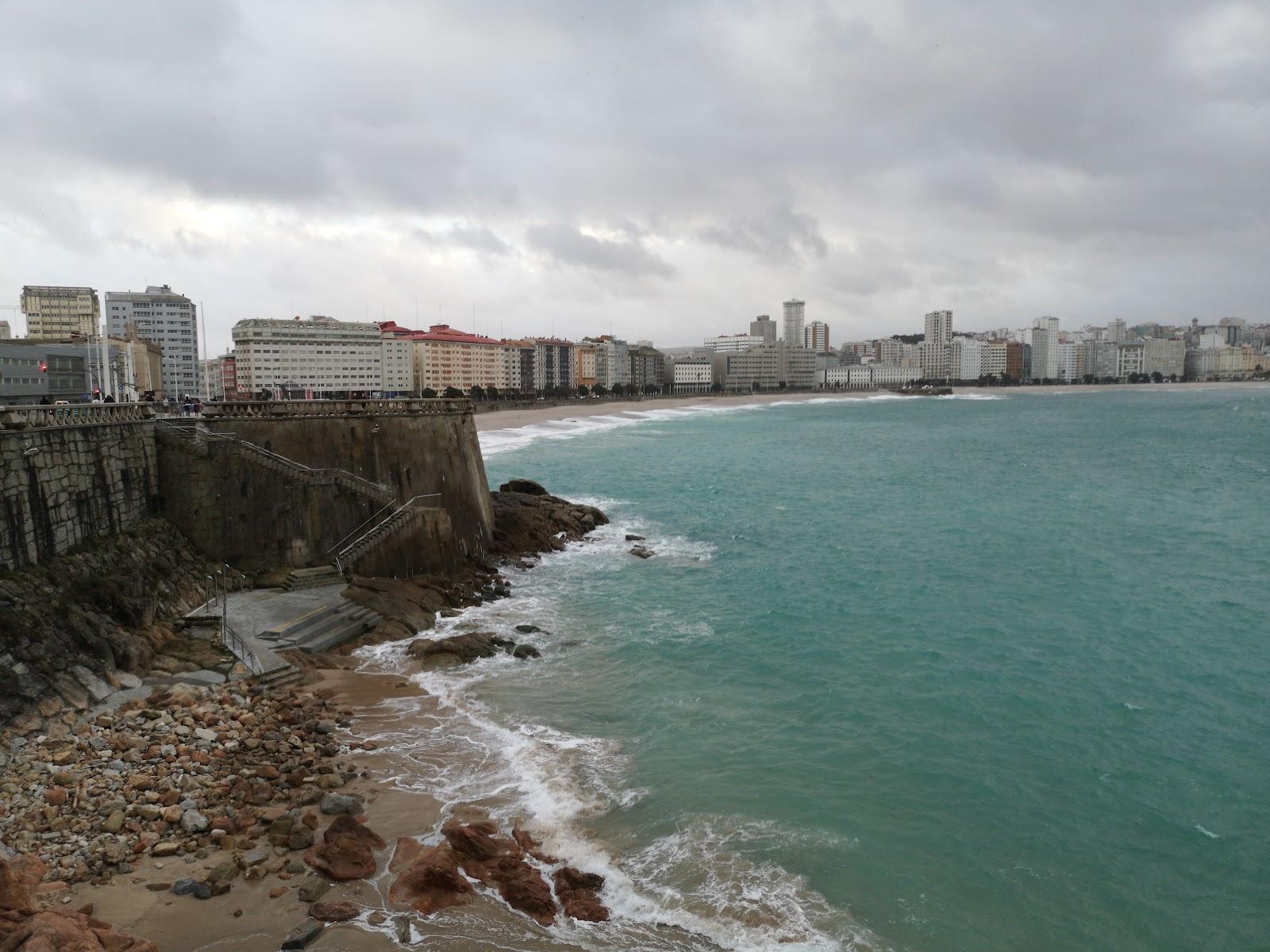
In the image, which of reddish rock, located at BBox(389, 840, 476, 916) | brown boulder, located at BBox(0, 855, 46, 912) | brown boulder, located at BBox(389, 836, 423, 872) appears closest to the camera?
brown boulder, located at BBox(0, 855, 46, 912)

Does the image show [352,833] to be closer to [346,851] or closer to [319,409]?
[346,851]

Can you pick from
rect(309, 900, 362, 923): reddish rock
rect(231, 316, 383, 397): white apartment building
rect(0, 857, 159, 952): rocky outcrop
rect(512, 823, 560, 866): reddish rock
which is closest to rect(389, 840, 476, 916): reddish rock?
rect(309, 900, 362, 923): reddish rock

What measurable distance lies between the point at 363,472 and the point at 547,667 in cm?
918

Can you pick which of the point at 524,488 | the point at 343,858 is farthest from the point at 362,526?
the point at 524,488

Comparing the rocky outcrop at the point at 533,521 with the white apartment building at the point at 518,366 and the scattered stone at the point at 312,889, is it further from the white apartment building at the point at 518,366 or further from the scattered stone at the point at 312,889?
the white apartment building at the point at 518,366

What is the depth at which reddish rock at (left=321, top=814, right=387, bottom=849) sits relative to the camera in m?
Answer: 10.7

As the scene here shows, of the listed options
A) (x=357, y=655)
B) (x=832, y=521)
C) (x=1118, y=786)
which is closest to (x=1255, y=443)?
(x=832, y=521)

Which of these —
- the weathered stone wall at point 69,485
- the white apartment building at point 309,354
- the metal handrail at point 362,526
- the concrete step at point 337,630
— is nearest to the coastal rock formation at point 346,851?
the concrete step at point 337,630

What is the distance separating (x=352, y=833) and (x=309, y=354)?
11351 centimetres

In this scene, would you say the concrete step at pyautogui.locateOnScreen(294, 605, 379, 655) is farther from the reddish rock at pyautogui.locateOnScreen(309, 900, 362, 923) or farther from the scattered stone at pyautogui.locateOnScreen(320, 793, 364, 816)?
the reddish rock at pyautogui.locateOnScreen(309, 900, 362, 923)

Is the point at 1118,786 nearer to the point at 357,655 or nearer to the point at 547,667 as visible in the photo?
the point at 547,667

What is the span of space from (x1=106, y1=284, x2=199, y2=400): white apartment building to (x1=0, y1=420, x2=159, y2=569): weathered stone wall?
12725 cm

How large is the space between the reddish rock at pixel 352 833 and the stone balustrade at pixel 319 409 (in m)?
14.3

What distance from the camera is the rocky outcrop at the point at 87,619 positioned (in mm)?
13078
